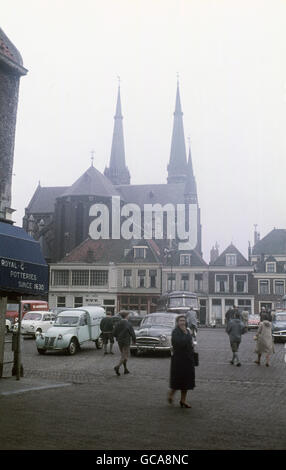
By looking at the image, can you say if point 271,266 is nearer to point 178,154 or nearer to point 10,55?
point 10,55

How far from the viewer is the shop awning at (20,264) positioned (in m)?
11.7

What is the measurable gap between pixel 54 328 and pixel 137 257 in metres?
38.2

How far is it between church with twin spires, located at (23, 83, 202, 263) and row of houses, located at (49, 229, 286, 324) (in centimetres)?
507

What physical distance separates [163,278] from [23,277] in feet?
152

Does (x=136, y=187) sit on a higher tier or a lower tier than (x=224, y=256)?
higher

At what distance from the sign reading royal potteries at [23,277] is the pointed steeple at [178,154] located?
285 ft

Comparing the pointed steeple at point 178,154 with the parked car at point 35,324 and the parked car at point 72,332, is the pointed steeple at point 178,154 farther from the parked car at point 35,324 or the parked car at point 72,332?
the parked car at point 72,332

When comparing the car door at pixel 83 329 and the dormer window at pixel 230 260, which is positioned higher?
the dormer window at pixel 230 260

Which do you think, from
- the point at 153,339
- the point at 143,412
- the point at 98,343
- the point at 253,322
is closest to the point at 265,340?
the point at 153,339

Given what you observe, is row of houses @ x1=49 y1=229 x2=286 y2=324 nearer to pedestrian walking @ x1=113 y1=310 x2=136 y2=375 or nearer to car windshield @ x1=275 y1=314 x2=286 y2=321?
car windshield @ x1=275 y1=314 x2=286 y2=321

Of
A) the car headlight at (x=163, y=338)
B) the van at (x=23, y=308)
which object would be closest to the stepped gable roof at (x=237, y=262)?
the van at (x=23, y=308)
